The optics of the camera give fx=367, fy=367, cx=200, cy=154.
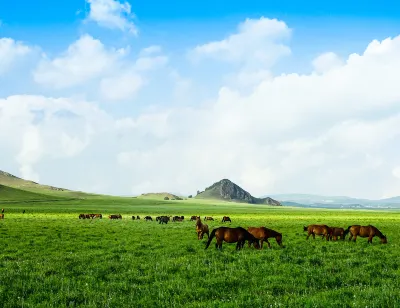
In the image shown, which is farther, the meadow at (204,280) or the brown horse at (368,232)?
the brown horse at (368,232)

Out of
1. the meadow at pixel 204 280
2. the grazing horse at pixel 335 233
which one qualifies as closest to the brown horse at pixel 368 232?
the grazing horse at pixel 335 233

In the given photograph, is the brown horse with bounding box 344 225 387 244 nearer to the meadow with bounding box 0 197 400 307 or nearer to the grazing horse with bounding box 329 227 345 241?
the grazing horse with bounding box 329 227 345 241

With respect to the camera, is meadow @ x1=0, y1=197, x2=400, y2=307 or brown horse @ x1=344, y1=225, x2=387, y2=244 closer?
meadow @ x1=0, y1=197, x2=400, y2=307

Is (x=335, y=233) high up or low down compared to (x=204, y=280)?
up

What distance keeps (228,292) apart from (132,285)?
3.26m

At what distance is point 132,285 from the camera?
12422 millimetres

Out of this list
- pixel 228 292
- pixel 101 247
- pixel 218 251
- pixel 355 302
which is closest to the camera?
pixel 355 302

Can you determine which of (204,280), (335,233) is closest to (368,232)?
(335,233)

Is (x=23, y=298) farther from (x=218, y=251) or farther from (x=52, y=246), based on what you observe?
(x=52, y=246)

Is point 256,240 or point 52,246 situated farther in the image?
point 52,246

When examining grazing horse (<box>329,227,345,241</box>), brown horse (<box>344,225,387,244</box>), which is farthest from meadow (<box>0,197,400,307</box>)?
grazing horse (<box>329,227,345,241</box>)

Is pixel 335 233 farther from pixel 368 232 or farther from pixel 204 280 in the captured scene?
pixel 204 280

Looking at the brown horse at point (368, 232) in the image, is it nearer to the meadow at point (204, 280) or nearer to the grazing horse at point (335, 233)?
the grazing horse at point (335, 233)

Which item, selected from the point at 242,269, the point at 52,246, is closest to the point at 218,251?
the point at 242,269
